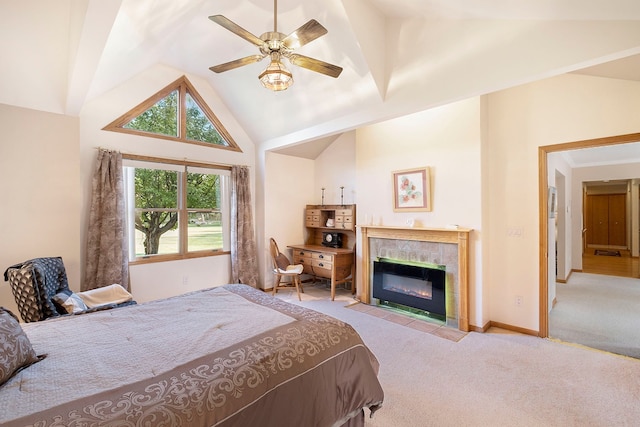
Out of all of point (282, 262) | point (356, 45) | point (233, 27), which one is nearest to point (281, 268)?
point (282, 262)

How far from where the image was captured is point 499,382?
2361mm

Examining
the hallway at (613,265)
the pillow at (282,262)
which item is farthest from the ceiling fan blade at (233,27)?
the hallway at (613,265)

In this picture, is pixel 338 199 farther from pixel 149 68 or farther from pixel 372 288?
pixel 149 68

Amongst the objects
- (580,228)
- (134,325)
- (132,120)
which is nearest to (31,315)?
(134,325)

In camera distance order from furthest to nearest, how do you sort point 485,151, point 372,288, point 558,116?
point 372,288
point 485,151
point 558,116

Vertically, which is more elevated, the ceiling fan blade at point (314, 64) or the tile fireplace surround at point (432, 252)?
the ceiling fan blade at point (314, 64)

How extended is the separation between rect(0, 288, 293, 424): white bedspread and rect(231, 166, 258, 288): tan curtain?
2.67 m

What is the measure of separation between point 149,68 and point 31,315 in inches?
136

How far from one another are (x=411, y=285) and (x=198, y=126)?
4.15m

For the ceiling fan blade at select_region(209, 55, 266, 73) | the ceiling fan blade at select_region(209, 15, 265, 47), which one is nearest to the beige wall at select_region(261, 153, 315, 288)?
the ceiling fan blade at select_region(209, 55, 266, 73)

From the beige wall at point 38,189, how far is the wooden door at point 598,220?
1329 centimetres

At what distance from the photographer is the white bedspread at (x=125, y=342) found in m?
1.14

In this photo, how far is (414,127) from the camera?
13.0 ft

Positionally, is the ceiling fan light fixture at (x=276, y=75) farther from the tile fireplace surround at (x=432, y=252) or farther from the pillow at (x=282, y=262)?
the pillow at (x=282, y=262)
